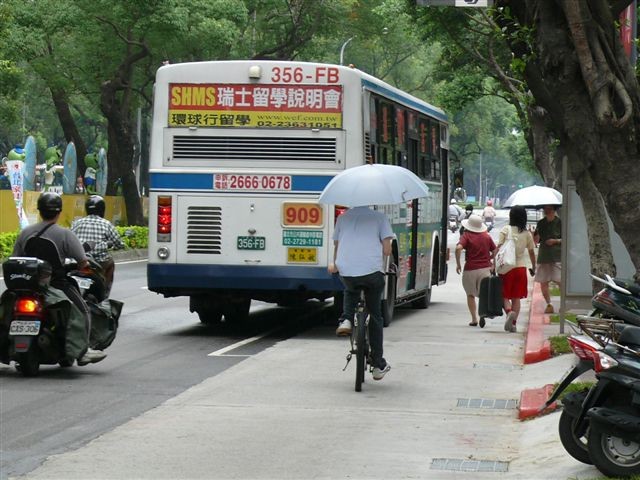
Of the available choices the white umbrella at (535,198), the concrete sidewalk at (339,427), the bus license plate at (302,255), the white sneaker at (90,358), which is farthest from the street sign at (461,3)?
the white sneaker at (90,358)

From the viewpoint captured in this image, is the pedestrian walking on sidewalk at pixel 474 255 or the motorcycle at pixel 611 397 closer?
the motorcycle at pixel 611 397

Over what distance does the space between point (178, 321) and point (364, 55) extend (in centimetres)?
5737

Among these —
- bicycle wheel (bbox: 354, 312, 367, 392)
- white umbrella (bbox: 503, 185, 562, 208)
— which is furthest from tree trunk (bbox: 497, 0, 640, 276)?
white umbrella (bbox: 503, 185, 562, 208)

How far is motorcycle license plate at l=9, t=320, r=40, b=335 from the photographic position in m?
11.8

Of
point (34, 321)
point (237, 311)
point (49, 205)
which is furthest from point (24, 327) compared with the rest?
point (237, 311)

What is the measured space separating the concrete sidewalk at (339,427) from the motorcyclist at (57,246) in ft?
4.85

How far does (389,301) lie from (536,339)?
279cm

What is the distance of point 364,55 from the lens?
74.6 m

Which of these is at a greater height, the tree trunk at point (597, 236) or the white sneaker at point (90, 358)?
the tree trunk at point (597, 236)

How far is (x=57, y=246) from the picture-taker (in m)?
12.1

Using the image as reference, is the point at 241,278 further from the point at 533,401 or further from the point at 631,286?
the point at 631,286

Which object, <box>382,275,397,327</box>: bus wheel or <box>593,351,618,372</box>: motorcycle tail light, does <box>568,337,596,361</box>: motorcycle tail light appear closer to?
<box>593,351,618,372</box>: motorcycle tail light

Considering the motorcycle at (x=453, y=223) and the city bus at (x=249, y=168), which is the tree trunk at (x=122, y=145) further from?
the city bus at (x=249, y=168)

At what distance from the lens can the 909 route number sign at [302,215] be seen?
15961 mm
